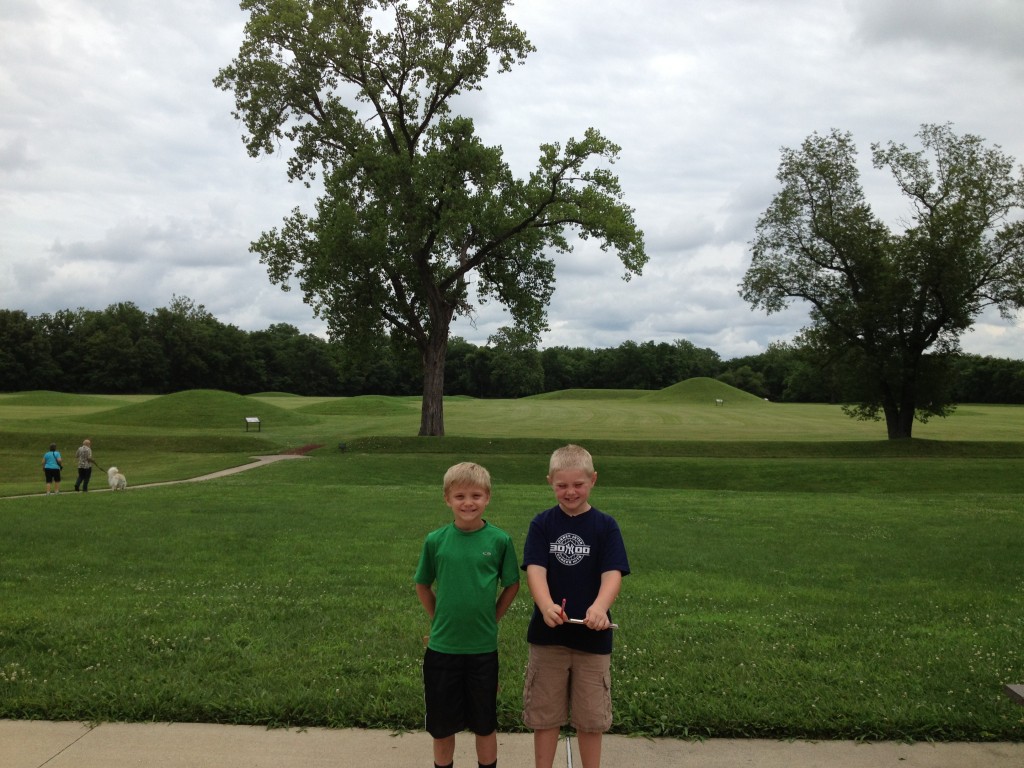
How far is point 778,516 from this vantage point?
51.9ft

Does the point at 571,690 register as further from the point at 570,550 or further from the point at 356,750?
the point at 356,750

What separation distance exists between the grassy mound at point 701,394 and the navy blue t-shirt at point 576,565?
78.4 m

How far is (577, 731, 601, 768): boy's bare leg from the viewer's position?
4.08 m

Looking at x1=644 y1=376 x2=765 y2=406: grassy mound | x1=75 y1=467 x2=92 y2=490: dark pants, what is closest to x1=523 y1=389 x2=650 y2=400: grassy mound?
x1=644 y1=376 x2=765 y2=406: grassy mound

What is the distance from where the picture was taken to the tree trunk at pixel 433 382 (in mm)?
33031

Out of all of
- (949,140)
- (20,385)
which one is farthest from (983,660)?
(20,385)

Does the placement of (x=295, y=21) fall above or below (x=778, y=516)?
above

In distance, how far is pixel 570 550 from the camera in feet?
13.4

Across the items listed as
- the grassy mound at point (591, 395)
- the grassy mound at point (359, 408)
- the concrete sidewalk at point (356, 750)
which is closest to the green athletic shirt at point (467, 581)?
the concrete sidewalk at point (356, 750)

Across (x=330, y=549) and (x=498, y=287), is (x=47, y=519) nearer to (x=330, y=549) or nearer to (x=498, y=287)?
(x=330, y=549)

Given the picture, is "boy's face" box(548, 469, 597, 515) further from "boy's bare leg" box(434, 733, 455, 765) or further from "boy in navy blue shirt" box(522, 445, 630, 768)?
"boy's bare leg" box(434, 733, 455, 765)

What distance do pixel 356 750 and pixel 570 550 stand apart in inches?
74.9

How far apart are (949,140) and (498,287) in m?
20.8

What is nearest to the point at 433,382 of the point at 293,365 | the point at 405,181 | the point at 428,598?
the point at 405,181
